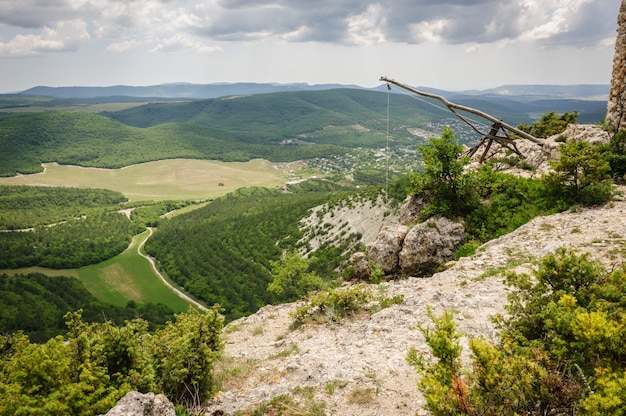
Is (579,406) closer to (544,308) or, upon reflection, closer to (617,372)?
(617,372)

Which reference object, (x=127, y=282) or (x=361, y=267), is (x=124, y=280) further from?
(x=361, y=267)

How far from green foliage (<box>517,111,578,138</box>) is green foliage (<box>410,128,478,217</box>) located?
14.9 meters

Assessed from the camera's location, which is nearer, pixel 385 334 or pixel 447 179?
pixel 385 334

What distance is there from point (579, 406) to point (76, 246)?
435 feet

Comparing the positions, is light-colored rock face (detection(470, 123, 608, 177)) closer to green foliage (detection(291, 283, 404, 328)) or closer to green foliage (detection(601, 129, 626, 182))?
green foliage (detection(601, 129, 626, 182))

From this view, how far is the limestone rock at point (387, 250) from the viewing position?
1855 centimetres

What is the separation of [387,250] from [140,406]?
44.7 feet

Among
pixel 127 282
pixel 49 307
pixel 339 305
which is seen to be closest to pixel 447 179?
pixel 339 305

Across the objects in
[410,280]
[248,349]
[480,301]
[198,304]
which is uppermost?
[480,301]

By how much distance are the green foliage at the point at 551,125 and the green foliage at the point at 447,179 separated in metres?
14.9

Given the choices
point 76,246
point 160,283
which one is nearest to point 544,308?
point 160,283

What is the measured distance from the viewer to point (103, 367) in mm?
8859

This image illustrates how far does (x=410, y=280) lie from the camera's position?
16.7m

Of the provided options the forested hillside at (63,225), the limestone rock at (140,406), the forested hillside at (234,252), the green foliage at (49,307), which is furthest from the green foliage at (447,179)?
the forested hillside at (63,225)
